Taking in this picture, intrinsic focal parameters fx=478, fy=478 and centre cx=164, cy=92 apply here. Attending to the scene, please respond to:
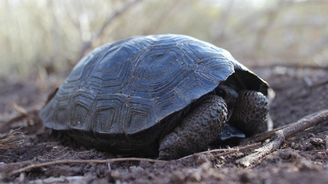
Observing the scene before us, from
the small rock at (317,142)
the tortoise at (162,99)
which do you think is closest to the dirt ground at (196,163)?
the small rock at (317,142)

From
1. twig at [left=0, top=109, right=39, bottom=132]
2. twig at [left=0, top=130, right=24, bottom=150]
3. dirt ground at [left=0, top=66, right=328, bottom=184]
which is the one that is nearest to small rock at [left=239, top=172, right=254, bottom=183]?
dirt ground at [left=0, top=66, right=328, bottom=184]

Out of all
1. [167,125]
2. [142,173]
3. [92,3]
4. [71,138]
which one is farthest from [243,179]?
[92,3]

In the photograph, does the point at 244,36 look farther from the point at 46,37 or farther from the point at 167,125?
the point at 167,125

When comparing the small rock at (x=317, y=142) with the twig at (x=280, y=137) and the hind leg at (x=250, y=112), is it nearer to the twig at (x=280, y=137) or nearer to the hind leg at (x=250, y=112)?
the twig at (x=280, y=137)

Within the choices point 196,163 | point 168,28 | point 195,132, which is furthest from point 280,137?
point 168,28

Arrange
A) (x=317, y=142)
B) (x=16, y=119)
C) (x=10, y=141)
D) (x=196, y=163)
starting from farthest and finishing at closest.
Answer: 1. (x=16, y=119)
2. (x=10, y=141)
3. (x=317, y=142)
4. (x=196, y=163)

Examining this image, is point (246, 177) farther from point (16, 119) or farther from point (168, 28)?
point (168, 28)

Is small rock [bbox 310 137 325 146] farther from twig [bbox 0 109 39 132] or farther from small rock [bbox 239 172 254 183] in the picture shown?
twig [bbox 0 109 39 132]
